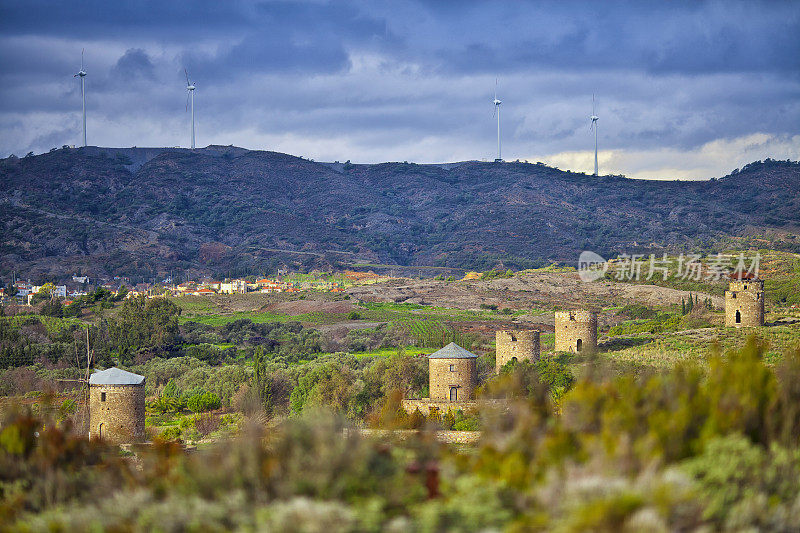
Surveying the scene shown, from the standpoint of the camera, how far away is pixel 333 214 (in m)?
178

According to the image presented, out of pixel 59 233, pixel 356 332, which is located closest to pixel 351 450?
pixel 356 332

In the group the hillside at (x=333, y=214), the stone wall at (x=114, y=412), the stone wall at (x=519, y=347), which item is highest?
the hillside at (x=333, y=214)

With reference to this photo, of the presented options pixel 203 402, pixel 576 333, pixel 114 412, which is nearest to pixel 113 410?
pixel 114 412

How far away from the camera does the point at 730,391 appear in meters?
14.3

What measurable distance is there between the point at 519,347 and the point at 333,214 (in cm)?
13731

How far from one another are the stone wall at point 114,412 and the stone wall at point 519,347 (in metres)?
16.7

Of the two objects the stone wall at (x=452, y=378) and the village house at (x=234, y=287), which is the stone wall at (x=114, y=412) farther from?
the village house at (x=234, y=287)

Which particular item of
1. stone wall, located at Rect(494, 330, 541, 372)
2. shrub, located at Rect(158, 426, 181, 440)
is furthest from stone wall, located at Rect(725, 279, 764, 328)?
shrub, located at Rect(158, 426, 181, 440)

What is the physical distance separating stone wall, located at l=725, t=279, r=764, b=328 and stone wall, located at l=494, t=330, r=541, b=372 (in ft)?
30.0

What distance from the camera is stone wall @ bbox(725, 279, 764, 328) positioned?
43562 mm

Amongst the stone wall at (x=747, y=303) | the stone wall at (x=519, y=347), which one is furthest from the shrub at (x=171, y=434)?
the stone wall at (x=747, y=303)

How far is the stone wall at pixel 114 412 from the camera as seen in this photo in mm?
30141

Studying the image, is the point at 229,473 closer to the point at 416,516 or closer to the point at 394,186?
the point at 416,516

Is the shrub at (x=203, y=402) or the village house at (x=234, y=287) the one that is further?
the village house at (x=234, y=287)
